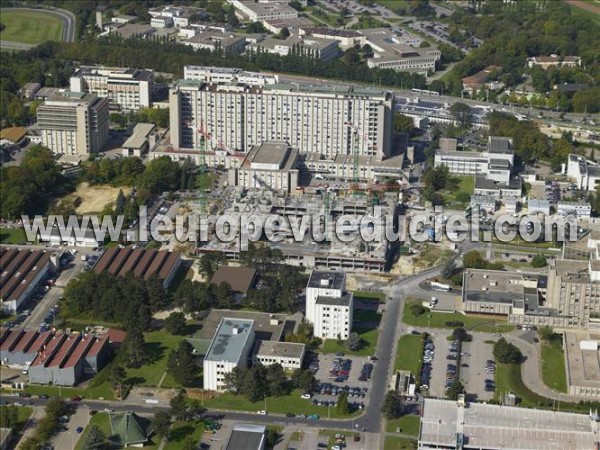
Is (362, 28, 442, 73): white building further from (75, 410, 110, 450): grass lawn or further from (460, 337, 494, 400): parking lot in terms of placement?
(75, 410, 110, 450): grass lawn

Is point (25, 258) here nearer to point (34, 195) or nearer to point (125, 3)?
point (34, 195)

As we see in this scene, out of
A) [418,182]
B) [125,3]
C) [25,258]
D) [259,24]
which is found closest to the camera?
[25,258]

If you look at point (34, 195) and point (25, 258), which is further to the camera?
point (34, 195)

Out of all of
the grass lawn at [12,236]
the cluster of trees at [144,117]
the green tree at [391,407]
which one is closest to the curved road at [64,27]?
the cluster of trees at [144,117]

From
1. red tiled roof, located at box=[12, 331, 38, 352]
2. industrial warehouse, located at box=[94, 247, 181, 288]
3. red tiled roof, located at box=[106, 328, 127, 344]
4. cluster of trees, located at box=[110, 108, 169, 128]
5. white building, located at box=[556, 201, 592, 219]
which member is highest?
cluster of trees, located at box=[110, 108, 169, 128]

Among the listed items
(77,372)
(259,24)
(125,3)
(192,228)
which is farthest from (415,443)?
(125,3)

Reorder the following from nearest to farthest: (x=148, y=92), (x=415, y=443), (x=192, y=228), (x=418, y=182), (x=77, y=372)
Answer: (x=415, y=443)
(x=77, y=372)
(x=192, y=228)
(x=418, y=182)
(x=148, y=92)

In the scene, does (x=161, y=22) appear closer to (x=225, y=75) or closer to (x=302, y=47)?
(x=302, y=47)

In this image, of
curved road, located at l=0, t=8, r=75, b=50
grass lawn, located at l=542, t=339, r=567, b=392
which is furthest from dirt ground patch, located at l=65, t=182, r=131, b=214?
curved road, located at l=0, t=8, r=75, b=50

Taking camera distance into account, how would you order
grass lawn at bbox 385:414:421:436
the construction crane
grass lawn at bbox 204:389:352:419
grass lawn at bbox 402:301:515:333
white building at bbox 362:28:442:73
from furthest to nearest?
white building at bbox 362:28:442:73 < the construction crane < grass lawn at bbox 402:301:515:333 < grass lawn at bbox 204:389:352:419 < grass lawn at bbox 385:414:421:436
